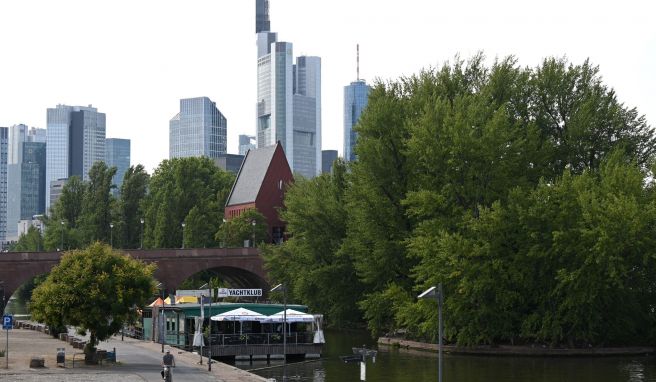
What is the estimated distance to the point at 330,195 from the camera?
328 feet

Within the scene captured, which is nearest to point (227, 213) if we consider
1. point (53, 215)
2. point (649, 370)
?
point (53, 215)

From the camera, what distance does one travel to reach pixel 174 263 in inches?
4926

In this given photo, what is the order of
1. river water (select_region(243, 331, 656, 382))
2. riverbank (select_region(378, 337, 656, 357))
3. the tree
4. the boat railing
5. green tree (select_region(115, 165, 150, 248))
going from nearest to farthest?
the tree
river water (select_region(243, 331, 656, 382))
the boat railing
riverbank (select_region(378, 337, 656, 357))
green tree (select_region(115, 165, 150, 248))

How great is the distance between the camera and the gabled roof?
6308 inches

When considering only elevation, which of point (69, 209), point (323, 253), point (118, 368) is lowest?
point (118, 368)

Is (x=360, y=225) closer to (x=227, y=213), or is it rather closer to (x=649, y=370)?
(x=649, y=370)

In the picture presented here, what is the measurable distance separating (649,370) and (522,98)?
2612 cm

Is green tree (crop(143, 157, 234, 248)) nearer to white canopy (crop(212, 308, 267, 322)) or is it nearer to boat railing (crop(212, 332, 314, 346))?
boat railing (crop(212, 332, 314, 346))

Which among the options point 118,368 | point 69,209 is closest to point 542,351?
point 118,368

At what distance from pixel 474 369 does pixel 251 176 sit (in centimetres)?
10007

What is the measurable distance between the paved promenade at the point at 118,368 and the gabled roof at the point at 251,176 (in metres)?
83.1

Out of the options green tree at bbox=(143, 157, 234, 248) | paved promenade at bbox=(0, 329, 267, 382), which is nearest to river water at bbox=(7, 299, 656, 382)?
paved promenade at bbox=(0, 329, 267, 382)

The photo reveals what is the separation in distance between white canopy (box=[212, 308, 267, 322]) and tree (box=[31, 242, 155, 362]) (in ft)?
37.2

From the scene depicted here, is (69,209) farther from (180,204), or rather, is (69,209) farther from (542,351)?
(542,351)
